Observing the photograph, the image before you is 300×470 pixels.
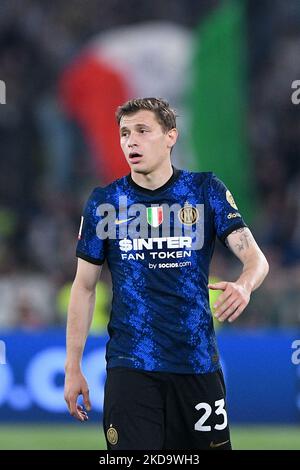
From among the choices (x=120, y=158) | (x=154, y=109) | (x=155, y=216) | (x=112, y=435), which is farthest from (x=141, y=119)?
(x=120, y=158)

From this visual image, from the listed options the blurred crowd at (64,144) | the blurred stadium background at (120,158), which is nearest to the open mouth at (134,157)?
the blurred stadium background at (120,158)

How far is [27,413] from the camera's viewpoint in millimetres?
12430

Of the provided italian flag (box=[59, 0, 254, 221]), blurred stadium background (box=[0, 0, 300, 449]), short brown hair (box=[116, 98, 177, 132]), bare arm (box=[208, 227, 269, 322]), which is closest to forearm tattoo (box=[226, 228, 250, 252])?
bare arm (box=[208, 227, 269, 322])

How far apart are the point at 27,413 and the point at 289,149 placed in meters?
7.56

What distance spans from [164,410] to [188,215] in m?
0.94

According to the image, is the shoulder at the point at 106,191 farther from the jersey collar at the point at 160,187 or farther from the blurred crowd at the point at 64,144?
the blurred crowd at the point at 64,144

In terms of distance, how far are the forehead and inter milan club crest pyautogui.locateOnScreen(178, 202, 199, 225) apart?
430 millimetres

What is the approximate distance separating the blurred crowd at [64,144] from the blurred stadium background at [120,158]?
0.07ft

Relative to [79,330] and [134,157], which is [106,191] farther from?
[79,330]

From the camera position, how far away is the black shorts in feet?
19.4

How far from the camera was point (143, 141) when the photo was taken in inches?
237

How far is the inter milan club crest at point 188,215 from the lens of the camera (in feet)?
20.0

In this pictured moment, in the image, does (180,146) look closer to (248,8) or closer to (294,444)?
(248,8)

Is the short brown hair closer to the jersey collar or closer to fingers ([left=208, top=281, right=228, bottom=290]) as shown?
the jersey collar
